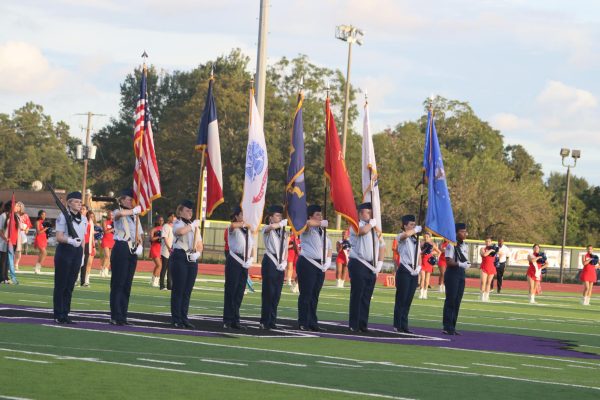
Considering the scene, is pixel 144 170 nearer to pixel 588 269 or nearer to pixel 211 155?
pixel 211 155

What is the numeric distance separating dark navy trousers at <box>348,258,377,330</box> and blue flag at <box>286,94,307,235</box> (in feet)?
3.49

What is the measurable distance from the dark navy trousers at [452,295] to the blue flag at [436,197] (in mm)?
585

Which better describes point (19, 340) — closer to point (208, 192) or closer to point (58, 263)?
point (58, 263)

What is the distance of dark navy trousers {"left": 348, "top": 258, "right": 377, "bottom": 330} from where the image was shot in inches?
790

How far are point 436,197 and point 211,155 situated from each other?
4.13 meters

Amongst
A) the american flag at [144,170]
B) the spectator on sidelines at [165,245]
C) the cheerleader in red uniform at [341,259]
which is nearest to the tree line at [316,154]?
the cheerleader in red uniform at [341,259]

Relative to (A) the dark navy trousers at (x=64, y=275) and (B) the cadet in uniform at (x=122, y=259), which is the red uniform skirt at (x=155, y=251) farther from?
(A) the dark navy trousers at (x=64, y=275)

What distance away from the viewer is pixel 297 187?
68.6ft

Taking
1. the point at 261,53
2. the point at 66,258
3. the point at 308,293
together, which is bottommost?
the point at 308,293

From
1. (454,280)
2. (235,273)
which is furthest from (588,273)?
(235,273)

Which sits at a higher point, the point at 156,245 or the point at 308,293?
the point at 156,245

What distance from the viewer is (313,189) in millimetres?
82750

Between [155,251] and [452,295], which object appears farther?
[155,251]

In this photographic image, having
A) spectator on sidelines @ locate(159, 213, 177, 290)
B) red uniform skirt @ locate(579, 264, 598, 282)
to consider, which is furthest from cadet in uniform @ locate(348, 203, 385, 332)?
red uniform skirt @ locate(579, 264, 598, 282)
